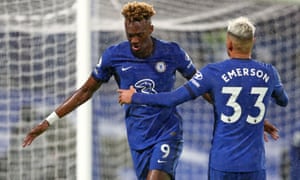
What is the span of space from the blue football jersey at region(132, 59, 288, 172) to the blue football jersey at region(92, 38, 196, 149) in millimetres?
490

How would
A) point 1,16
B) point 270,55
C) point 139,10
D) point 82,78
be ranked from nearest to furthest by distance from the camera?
point 139,10 < point 82,78 < point 1,16 < point 270,55

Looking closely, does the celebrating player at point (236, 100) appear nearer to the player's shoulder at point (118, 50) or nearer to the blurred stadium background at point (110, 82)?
the player's shoulder at point (118, 50)

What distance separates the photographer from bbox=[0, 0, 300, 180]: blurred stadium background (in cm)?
739

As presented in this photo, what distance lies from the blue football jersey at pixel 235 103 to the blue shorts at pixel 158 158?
490mm

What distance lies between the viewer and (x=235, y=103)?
5.11 metres

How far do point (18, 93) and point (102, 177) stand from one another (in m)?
1.06

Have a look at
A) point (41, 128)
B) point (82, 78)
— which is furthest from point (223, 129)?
point (82, 78)

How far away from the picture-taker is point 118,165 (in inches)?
315

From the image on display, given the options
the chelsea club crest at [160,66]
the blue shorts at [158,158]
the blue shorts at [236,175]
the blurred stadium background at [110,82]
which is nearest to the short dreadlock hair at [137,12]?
the chelsea club crest at [160,66]

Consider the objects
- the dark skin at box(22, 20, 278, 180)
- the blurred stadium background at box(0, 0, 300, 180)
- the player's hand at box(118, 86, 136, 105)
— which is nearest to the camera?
the player's hand at box(118, 86, 136, 105)

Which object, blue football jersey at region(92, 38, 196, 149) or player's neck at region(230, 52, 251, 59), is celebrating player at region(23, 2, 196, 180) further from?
player's neck at region(230, 52, 251, 59)

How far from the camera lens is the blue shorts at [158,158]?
5617 mm

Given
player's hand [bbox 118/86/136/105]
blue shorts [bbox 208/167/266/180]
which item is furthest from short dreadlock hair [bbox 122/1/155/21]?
blue shorts [bbox 208/167/266/180]

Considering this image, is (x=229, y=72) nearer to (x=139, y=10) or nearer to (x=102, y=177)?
(x=139, y=10)
